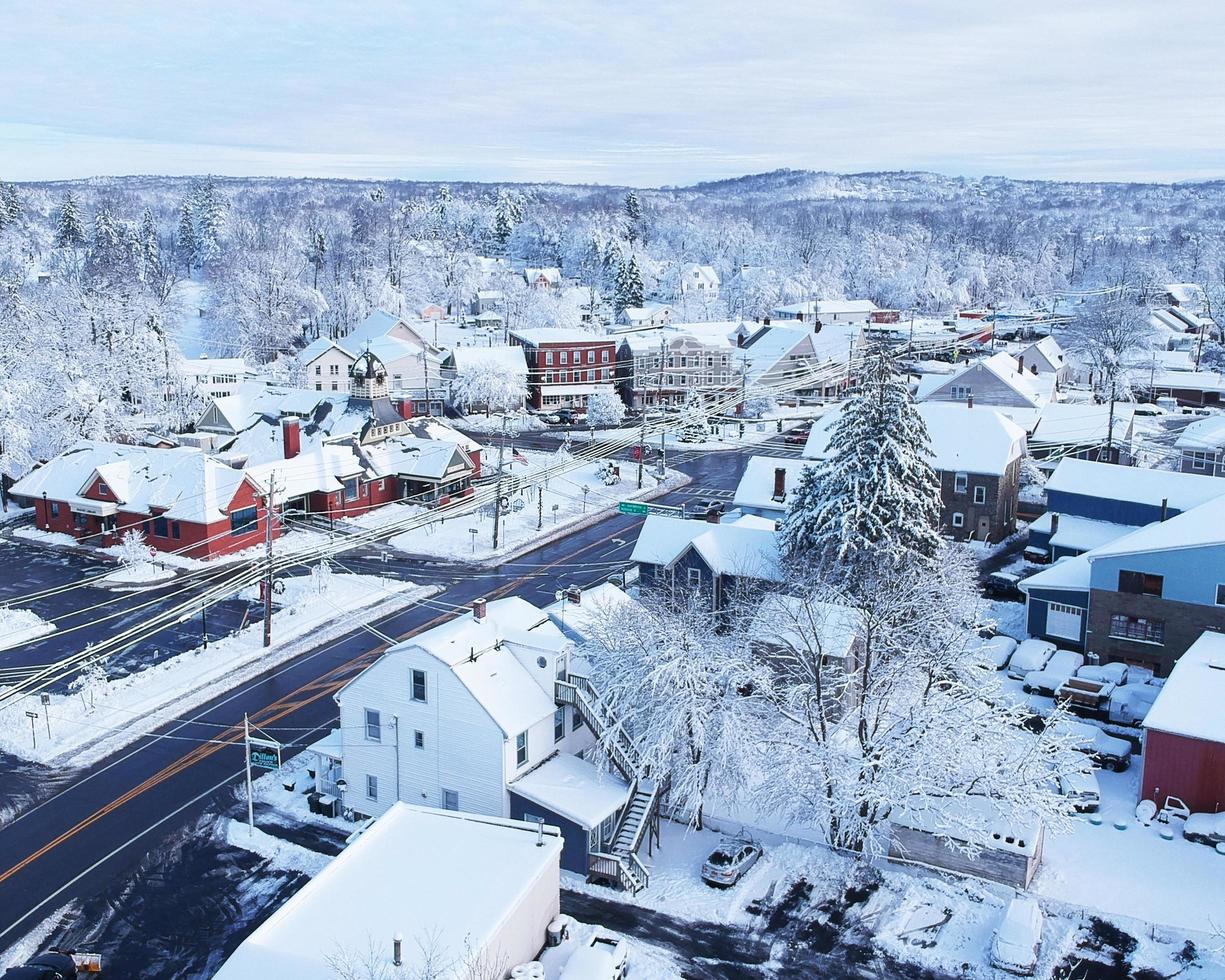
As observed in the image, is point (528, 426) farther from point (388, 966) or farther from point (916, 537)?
point (388, 966)

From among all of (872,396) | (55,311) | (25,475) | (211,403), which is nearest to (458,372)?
(211,403)

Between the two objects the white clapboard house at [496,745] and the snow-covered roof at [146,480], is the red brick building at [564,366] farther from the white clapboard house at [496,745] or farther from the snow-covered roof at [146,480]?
the white clapboard house at [496,745]

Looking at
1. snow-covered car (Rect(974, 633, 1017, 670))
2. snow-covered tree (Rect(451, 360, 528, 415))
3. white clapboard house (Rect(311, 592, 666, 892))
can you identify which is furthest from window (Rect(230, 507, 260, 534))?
snow-covered car (Rect(974, 633, 1017, 670))

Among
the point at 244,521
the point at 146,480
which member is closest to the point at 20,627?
the point at 244,521

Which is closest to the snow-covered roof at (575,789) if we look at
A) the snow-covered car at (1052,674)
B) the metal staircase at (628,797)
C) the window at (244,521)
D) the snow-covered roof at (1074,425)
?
the metal staircase at (628,797)

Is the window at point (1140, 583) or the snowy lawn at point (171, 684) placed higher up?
the window at point (1140, 583)

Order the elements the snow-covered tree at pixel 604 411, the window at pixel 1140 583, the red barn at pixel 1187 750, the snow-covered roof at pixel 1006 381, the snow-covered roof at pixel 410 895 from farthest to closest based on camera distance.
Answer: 1. the snow-covered tree at pixel 604 411
2. the snow-covered roof at pixel 1006 381
3. the window at pixel 1140 583
4. the red barn at pixel 1187 750
5. the snow-covered roof at pixel 410 895

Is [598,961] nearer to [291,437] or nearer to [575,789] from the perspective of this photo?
[575,789]
